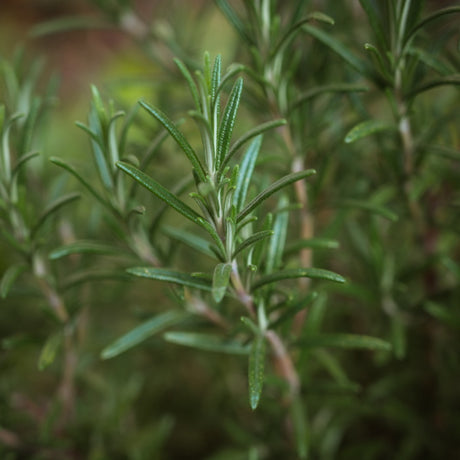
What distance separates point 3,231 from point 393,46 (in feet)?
1.42

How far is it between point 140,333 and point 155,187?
0.21 metres

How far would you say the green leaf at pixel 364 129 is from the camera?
468mm

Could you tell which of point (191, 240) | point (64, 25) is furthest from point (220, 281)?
point (64, 25)

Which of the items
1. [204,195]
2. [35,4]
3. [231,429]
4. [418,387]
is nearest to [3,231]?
[204,195]

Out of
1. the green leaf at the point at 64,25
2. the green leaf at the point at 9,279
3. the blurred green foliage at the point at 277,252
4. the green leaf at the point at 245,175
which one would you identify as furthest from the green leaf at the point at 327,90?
the green leaf at the point at 64,25

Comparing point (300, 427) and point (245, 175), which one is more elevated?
point (245, 175)

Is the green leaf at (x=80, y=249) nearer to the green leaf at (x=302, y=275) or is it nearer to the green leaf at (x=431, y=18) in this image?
the green leaf at (x=302, y=275)

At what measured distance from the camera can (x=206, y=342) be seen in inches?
22.1

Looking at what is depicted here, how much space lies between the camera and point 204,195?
1.26ft

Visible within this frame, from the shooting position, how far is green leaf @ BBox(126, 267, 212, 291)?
43cm

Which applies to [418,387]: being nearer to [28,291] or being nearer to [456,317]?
[456,317]

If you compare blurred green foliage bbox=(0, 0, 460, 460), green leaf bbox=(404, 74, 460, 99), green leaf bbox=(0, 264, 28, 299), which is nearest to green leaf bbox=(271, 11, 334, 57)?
blurred green foliage bbox=(0, 0, 460, 460)

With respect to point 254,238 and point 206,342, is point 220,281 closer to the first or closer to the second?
point 254,238

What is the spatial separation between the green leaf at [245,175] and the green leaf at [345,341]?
199 millimetres
